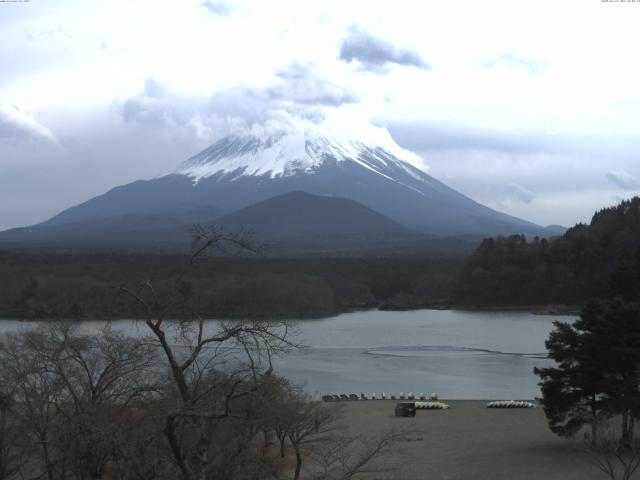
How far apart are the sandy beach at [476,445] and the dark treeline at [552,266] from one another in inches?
1355

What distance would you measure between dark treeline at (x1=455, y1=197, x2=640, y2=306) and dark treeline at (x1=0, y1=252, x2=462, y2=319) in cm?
317

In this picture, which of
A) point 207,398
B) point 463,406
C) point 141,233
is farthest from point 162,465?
point 141,233

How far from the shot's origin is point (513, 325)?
1676 inches

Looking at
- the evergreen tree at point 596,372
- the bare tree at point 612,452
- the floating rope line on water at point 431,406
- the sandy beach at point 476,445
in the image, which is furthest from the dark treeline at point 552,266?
the bare tree at point 612,452

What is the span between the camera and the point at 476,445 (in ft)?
49.8

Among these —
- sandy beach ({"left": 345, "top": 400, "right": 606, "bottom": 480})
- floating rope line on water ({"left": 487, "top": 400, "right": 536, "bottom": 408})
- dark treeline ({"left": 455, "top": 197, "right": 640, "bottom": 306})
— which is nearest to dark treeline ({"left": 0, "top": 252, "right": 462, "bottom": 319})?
dark treeline ({"left": 455, "top": 197, "right": 640, "bottom": 306})

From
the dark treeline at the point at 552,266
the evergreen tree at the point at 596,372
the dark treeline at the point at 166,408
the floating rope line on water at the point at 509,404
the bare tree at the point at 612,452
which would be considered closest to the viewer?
the dark treeline at the point at 166,408

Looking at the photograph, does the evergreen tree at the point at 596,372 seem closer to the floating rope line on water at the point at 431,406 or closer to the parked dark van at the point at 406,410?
the parked dark van at the point at 406,410

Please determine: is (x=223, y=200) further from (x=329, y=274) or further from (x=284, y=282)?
(x=284, y=282)

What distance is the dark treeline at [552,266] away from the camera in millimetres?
52812

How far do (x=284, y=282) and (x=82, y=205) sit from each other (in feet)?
378

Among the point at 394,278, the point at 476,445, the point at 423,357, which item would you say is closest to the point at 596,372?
the point at 476,445

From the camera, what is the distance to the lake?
2370 cm

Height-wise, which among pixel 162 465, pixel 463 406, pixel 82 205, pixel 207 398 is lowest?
pixel 463 406
